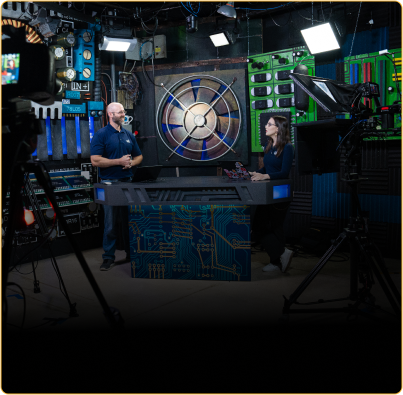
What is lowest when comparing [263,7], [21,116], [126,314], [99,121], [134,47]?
[126,314]

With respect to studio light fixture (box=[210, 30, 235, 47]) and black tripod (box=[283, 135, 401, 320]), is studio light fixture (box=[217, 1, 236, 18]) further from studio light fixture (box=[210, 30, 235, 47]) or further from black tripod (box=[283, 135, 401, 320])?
black tripod (box=[283, 135, 401, 320])

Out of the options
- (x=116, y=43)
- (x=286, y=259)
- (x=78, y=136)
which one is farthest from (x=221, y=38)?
(x=286, y=259)

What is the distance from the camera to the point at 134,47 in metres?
5.66

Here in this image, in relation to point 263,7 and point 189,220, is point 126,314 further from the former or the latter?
point 263,7

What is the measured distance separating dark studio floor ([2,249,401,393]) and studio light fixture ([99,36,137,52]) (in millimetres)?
3244

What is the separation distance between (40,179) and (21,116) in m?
0.32

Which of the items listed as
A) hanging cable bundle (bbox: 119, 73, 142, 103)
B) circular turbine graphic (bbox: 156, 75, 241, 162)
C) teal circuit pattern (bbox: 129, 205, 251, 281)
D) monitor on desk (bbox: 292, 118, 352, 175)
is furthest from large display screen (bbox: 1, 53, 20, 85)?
hanging cable bundle (bbox: 119, 73, 142, 103)

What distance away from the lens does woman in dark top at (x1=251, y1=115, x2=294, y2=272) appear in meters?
3.87

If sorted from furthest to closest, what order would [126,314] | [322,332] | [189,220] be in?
[189,220] < [126,314] < [322,332]

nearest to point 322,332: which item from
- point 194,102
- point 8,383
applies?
point 8,383

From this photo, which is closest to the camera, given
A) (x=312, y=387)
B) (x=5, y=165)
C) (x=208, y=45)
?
(x=5, y=165)

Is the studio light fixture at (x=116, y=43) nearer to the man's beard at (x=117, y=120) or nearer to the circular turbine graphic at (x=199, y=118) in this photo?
the circular turbine graphic at (x=199, y=118)

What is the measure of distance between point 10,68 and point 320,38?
3769mm

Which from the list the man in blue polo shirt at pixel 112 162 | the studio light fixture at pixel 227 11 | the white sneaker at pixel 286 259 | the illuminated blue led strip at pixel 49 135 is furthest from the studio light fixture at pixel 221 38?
the white sneaker at pixel 286 259
